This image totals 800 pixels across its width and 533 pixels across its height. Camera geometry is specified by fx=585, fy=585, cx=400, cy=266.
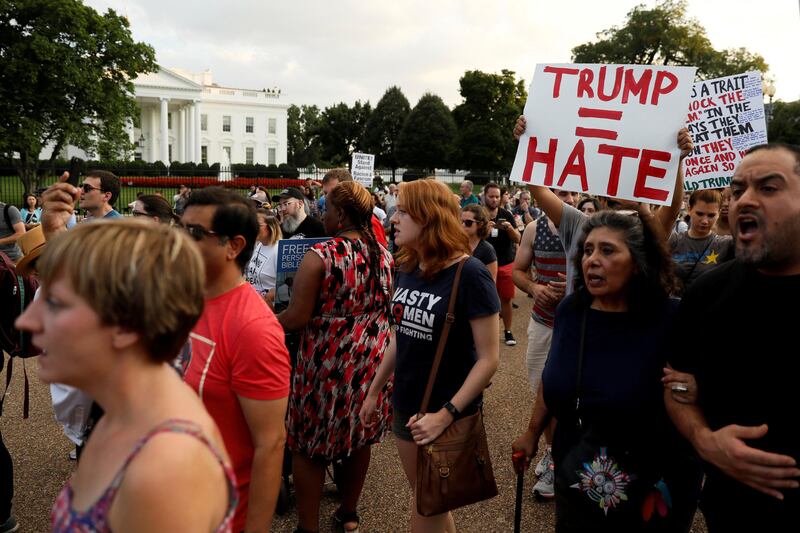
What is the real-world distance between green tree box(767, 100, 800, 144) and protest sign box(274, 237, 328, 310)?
169 feet

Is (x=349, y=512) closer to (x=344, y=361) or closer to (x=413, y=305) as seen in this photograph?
(x=344, y=361)

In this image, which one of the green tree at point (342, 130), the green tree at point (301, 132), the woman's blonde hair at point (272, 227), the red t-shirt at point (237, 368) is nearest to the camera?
the red t-shirt at point (237, 368)

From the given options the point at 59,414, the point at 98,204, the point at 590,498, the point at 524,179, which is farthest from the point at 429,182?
the point at 98,204

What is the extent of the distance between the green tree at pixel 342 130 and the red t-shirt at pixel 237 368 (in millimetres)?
79464

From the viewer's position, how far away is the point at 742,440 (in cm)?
187

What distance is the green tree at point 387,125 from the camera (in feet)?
231

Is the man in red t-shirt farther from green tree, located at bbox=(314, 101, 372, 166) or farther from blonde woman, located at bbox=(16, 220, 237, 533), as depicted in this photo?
green tree, located at bbox=(314, 101, 372, 166)

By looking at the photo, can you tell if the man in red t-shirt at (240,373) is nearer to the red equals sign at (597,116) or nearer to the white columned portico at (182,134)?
the red equals sign at (597,116)

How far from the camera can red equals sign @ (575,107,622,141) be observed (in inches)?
136

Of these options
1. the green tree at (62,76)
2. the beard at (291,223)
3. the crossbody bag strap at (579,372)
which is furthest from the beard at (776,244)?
the green tree at (62,76)

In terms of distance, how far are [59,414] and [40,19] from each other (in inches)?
1282

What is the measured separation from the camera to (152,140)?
2830 inches

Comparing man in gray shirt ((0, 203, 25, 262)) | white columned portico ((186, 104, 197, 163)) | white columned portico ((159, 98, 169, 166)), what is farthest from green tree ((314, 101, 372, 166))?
man in gray shirt ((0, 203, 25, 262))

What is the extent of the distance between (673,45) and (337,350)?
153ft
